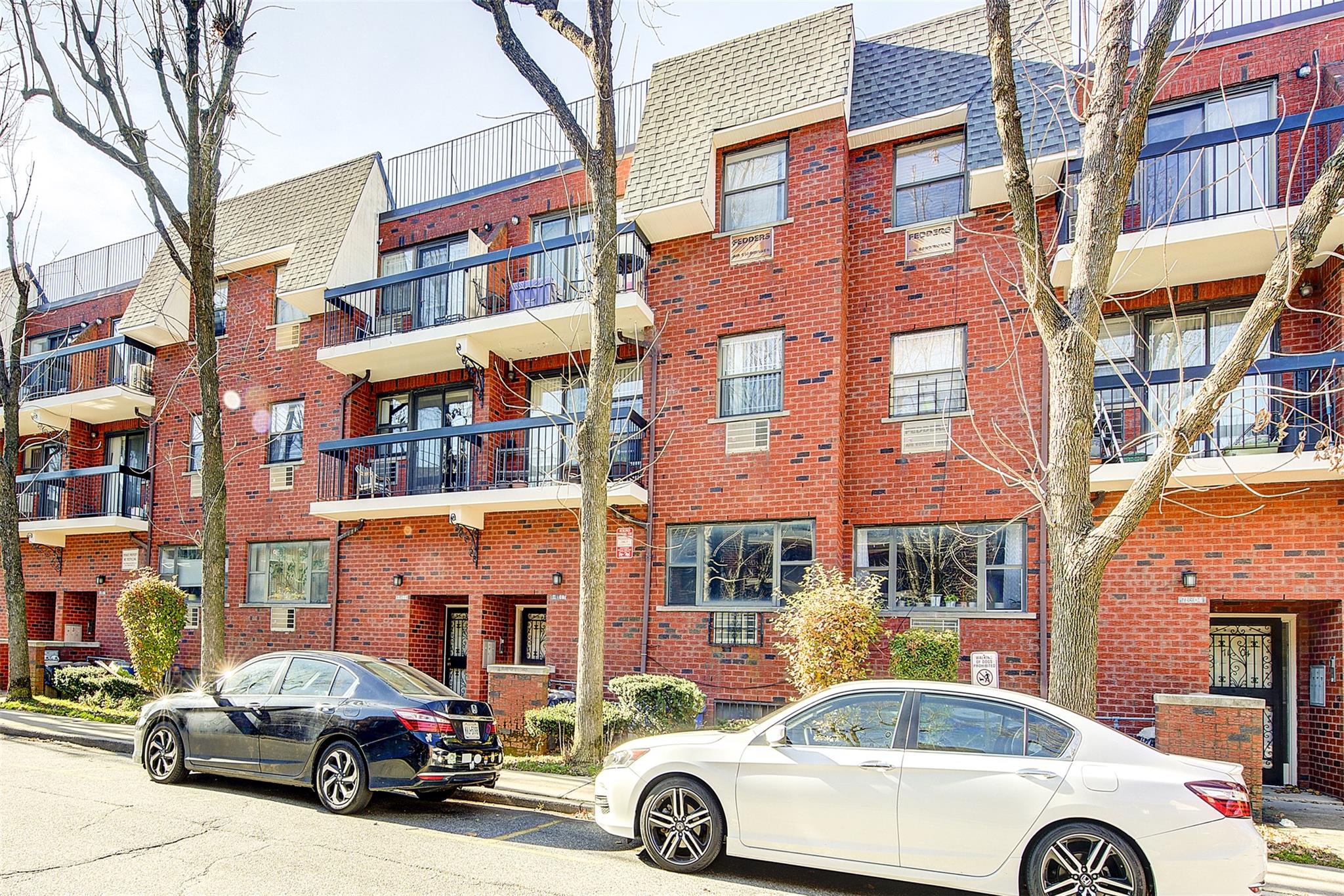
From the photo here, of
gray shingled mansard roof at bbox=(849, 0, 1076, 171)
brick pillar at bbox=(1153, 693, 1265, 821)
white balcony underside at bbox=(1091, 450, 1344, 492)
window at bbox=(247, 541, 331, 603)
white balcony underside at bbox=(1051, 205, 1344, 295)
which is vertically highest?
gray shingled mansard roof at bbox=(849, 0, 1076, 171)

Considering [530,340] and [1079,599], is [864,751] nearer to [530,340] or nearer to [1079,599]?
[1079,599]

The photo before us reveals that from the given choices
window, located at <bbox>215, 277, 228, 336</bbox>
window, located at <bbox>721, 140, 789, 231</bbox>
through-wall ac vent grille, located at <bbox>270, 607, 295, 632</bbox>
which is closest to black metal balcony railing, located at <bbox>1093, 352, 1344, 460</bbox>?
window, located at <bbox>721, 140, 789, 231</bbox>

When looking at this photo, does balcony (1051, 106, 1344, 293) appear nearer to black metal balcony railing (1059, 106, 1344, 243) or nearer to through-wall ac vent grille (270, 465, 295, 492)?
black metal balcony railing (1059, 106, 1344, 243)

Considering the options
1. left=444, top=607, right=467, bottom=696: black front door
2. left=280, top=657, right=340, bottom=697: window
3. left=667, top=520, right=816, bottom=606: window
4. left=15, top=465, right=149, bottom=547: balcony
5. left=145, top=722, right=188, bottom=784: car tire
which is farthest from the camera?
left=15, top=465, right=149, bottom=547: balcony

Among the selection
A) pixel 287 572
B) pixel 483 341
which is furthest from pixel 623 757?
pixel 287 572

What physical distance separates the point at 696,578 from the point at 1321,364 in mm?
8156

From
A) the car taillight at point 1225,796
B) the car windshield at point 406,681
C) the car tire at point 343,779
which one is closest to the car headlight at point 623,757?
the car windshield at point 406,681

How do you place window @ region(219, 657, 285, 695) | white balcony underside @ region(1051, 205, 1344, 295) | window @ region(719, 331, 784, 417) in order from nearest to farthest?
window @ region(219, 657, 285, 695), white balcony underside @ region(1051, 205, 1344, 295), window @ region(719, 331, 784, 417)

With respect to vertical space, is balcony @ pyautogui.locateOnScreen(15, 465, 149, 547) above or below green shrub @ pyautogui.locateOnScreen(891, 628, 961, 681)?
above

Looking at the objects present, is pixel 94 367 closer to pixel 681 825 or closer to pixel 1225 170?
pixel 681 825

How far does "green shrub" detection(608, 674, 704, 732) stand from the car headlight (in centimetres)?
421

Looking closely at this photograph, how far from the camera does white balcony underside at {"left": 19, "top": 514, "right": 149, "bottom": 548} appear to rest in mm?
18906

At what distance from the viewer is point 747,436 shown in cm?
1323

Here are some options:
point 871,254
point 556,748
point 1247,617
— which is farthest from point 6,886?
point 1247,617
